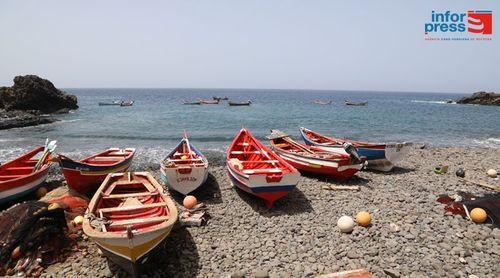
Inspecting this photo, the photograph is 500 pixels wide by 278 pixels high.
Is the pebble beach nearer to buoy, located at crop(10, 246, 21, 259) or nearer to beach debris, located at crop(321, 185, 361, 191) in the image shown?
beach debris, located at crop(321, 185, 361, 191)

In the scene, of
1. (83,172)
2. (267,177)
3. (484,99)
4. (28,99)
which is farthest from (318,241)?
(484,99)

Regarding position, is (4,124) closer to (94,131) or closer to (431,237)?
(94,131)

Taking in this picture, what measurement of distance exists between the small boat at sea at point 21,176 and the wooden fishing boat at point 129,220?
352cm

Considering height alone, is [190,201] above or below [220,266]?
above

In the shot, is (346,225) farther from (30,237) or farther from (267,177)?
(30,237)

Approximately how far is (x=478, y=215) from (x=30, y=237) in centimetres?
1154

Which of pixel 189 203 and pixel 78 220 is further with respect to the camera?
pixel 189 203

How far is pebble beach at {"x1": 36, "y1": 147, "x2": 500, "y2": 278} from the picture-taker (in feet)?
21.9

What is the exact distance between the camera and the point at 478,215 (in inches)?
324

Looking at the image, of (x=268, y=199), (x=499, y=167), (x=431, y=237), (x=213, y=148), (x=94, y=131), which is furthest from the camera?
(x=94, y=131)

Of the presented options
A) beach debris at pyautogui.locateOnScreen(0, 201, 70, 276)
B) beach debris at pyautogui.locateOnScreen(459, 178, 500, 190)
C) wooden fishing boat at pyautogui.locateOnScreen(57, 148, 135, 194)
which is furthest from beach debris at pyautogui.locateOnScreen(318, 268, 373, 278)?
wooden fishing boat at pyautogui.locateOnScreen(57, 148, 135, 194)

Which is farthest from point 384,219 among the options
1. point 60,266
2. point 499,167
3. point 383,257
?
point 499,167

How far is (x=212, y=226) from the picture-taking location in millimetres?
8695

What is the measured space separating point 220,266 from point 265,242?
1.43 metres
